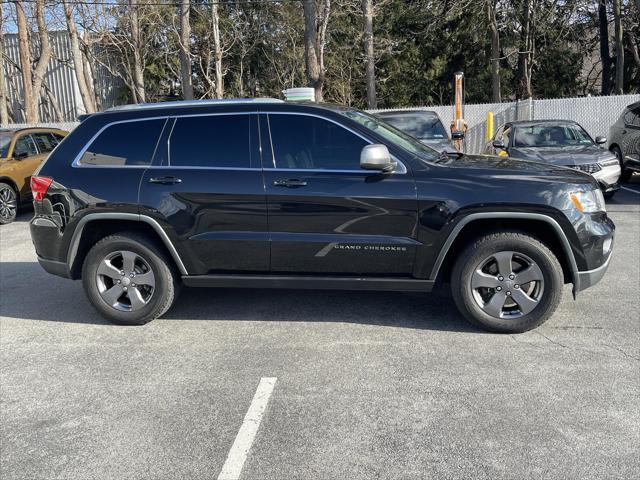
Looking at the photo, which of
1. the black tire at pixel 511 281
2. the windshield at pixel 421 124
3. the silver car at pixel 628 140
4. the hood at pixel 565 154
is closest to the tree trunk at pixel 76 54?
the windshield at pixel 421 124

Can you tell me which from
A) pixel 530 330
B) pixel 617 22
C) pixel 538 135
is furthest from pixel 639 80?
pixel 530 330

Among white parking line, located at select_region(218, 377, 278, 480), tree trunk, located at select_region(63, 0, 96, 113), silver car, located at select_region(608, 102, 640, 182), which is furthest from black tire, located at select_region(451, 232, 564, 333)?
tree trunk, located at select_region(63, 0, 96, 113)

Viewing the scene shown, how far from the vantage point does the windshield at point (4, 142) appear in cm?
1102

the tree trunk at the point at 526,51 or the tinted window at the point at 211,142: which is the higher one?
the tree trunk at the point at 526,51

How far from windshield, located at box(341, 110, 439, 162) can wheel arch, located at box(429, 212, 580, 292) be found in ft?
2.12

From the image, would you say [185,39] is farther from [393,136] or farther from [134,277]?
[393,136]

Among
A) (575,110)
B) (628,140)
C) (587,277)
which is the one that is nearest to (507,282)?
(587,277)

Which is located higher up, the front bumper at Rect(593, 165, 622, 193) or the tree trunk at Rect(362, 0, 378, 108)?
the tree trunk at Rect(362, 0, 378, 108)

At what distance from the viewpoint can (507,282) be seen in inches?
173

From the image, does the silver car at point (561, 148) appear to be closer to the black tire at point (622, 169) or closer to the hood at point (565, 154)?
the hood at point (565, 154)

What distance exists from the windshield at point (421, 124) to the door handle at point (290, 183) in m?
6.45

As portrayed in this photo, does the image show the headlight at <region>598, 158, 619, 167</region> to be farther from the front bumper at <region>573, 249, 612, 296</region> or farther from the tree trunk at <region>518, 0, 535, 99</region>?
the tree trunk at <region>518, 0, 535, 99</region>

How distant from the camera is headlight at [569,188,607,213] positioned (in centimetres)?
425

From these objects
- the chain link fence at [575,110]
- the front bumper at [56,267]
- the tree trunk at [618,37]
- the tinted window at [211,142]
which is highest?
the tree trunk at [618,37]
